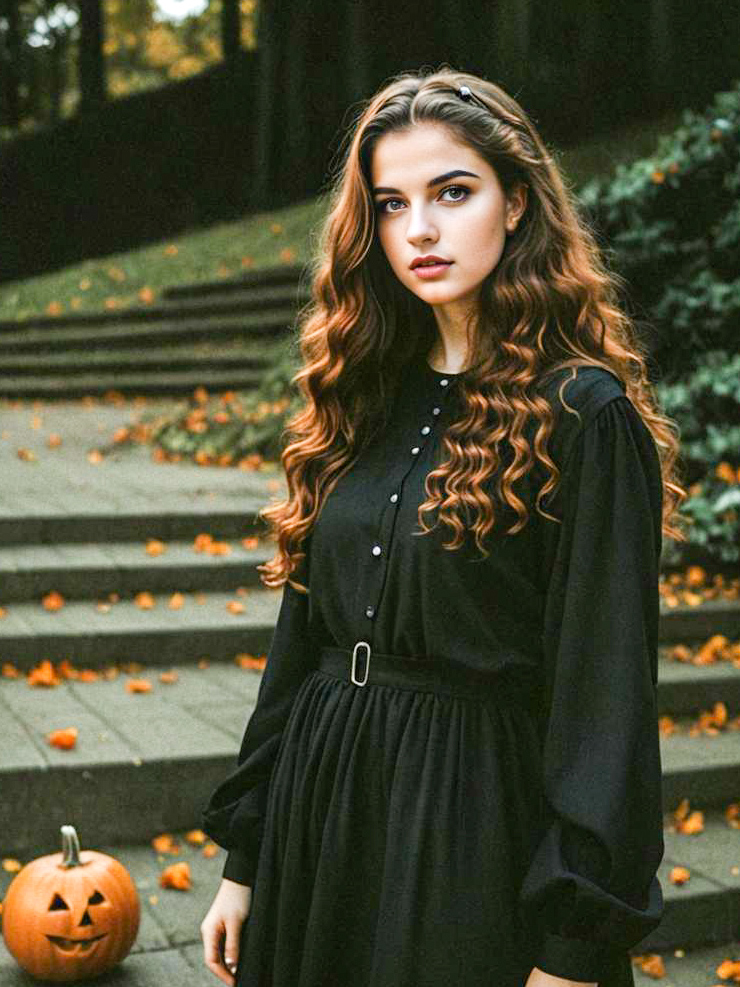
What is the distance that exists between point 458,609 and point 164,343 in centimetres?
1010

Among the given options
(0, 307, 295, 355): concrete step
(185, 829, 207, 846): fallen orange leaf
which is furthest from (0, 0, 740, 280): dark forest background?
(185, 829, 207, 846): fallen orange leaf

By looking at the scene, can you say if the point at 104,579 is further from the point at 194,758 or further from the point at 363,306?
the point at 363,306

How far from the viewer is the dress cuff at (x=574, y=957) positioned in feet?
5.54

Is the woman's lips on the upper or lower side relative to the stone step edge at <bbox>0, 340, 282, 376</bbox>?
upper

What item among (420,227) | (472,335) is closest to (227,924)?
(472,335)

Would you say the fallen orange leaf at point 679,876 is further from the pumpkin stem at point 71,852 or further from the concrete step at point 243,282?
the concrete step at point 243,282

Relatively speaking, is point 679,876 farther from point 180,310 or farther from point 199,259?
point 199,259

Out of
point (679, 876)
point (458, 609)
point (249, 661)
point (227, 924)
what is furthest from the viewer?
point (249, 661)

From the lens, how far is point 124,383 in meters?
10.7

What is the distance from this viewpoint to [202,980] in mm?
3336

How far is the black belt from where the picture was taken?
6.10 feet

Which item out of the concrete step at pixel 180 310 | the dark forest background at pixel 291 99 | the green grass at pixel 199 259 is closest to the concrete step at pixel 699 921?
the concrete step at pixel 180 310

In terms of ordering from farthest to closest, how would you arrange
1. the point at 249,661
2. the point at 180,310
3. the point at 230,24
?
the point at 230,24, the point at 180,310, the point at 249,661

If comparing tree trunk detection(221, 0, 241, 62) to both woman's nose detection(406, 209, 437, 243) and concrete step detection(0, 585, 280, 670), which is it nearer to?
concrete step detection(0, 585, 280, 670)
